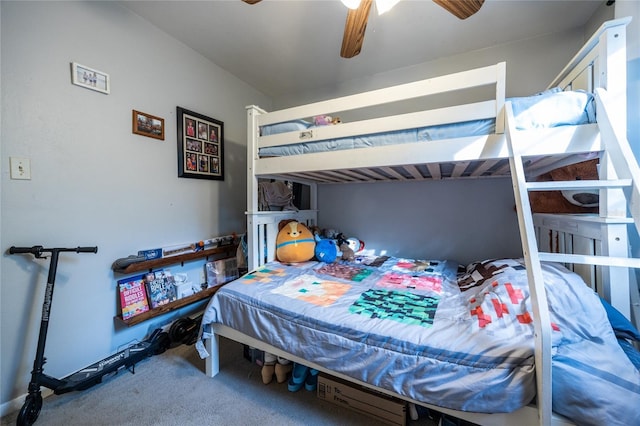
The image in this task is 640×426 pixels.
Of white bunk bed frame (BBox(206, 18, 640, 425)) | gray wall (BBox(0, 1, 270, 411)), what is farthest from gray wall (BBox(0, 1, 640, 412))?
white bunk bed frame (BBox(206, 18, 640, 425))

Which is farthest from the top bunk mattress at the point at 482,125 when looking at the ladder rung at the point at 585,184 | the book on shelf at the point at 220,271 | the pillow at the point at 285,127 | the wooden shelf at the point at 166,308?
the wooden shelf at the point at 166,308

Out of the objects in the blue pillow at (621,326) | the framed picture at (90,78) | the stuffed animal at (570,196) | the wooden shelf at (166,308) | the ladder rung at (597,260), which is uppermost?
the framed picture at (90,78)

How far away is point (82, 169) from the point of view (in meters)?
1.59

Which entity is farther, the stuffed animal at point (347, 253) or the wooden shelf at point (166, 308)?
the stuffed animal at point (347, 253)

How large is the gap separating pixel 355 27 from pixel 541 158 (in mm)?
1382

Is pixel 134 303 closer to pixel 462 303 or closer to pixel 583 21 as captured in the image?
pixel 462 303

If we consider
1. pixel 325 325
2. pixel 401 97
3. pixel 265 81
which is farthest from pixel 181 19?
pixel 325 325

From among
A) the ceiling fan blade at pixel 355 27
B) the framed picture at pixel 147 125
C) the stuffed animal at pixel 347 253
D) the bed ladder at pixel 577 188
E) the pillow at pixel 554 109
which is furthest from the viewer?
the stuffed animal at pixel 347 253

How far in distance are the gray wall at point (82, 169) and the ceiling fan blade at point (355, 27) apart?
1588 millimetres

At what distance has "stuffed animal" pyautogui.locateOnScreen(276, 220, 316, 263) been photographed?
2158 mm

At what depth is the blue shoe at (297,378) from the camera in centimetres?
151

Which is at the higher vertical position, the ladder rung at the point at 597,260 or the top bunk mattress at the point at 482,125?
the top bunk mattress at the point at 482,125

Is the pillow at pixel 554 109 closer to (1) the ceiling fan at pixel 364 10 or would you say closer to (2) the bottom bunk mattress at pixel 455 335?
(1) the ceiling fan at pixel 364 10

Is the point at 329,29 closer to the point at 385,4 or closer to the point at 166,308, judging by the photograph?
the point at 385,4
